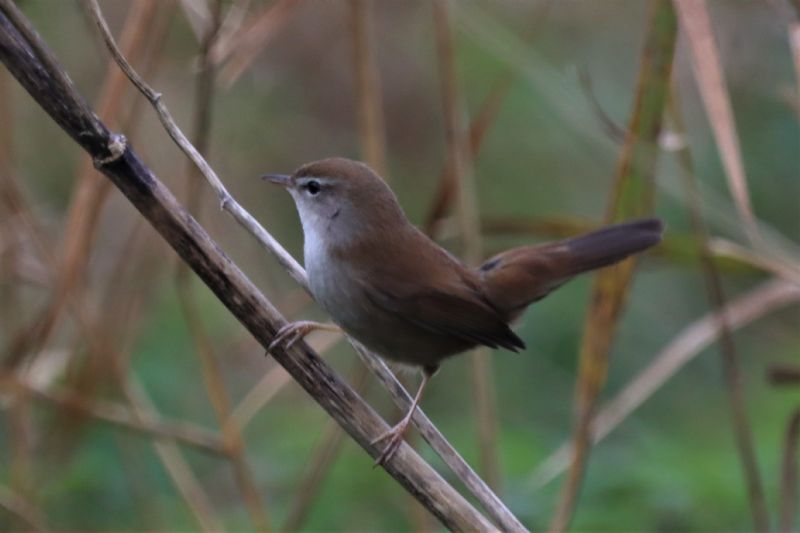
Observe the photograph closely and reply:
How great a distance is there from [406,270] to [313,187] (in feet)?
1.12

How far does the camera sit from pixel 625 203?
3047mm

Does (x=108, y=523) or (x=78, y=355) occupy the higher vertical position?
(x=78, y=355)

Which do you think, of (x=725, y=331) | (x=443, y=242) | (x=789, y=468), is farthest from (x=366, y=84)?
(x=443, y=242)

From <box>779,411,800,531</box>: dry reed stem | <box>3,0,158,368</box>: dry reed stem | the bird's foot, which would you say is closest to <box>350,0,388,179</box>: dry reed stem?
<box>3,0,158,368</box>: dry reed stem

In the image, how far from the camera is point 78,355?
388cm

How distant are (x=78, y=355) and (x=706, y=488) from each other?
6.73 ft

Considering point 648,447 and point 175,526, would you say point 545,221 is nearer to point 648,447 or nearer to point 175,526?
point 648,447

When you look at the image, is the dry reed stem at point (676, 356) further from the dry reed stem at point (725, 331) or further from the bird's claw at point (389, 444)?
the bird's claw at point (389, 444)

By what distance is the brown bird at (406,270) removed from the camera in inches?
115

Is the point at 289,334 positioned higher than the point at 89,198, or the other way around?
the point at 89,198

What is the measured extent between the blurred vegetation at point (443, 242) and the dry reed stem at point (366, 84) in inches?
9.2

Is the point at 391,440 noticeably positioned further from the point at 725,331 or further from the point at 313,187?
the point at 725,331

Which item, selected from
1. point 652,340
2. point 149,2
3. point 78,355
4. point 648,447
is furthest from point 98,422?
point 652,340

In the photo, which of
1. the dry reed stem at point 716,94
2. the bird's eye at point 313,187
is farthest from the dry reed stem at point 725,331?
the bird's eye at point 313,187
